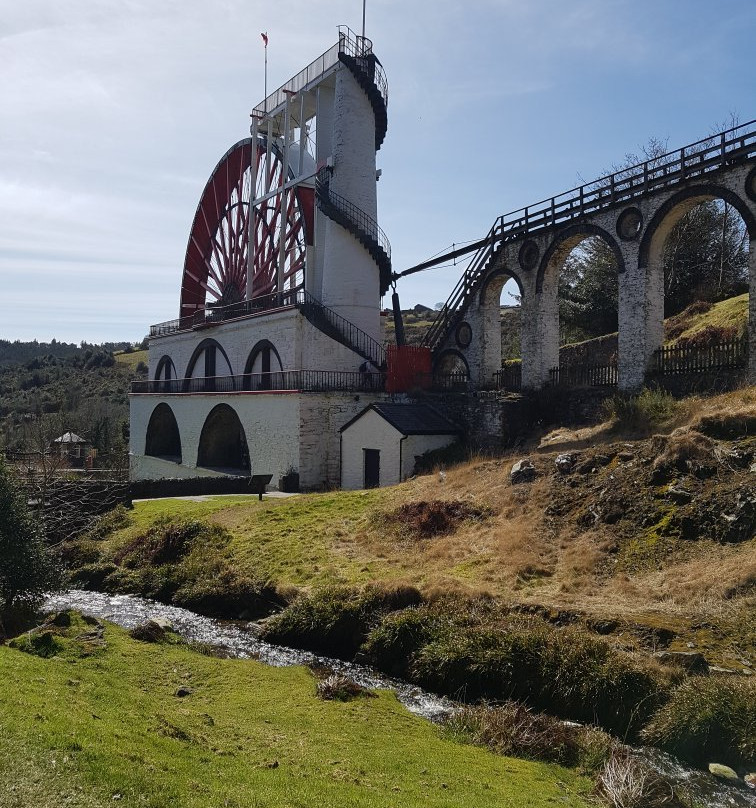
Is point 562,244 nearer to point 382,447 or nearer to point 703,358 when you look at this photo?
point 703,358

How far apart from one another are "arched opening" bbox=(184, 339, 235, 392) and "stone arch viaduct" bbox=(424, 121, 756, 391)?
1128cm

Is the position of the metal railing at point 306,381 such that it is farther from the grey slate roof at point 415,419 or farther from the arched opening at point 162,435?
the arched opening at point 162,435

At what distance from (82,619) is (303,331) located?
16.1m

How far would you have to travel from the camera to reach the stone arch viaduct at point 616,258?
1730 centimetres

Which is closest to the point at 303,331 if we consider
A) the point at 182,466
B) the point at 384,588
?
the point at 182,466

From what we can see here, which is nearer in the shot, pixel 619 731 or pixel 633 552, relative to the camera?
pixel 619 731

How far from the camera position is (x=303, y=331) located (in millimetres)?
26703

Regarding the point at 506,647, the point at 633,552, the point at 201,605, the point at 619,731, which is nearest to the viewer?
the point at 619,731

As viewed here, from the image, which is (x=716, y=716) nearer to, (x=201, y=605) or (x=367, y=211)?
(x=201, y=605)

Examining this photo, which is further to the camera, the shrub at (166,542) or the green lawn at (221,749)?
the shrub at (166,542)

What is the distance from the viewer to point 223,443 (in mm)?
33812

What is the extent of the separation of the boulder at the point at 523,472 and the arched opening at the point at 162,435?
27.2 meters

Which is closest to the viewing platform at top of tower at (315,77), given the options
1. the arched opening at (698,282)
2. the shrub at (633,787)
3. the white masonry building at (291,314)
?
the white masonry building at (291,314)

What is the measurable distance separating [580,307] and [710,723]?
27726 mm
